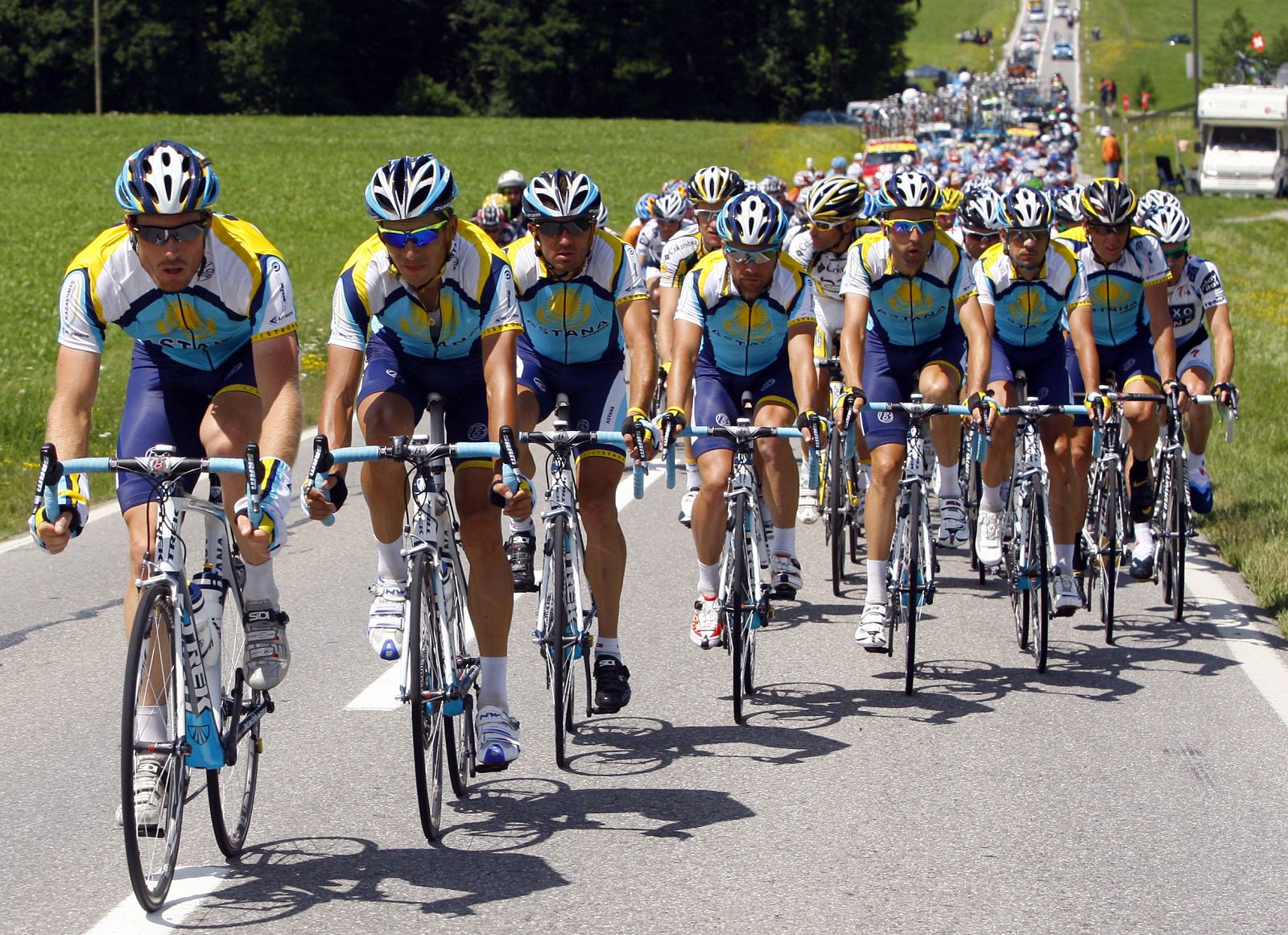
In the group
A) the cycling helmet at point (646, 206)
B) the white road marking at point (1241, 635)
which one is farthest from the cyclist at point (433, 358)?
the cycling helmet at point (646, 206)

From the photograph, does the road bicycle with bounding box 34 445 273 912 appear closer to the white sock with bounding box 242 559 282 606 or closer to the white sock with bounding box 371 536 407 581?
the white sock with bounding box 242 559 282 606

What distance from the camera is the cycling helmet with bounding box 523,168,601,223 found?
23.7 feet

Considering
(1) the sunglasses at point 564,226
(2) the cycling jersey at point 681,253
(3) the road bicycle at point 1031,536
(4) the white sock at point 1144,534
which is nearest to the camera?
(1) the sunglasses at point 564,226

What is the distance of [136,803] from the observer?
4.89 metres

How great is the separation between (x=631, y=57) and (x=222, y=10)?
23600 mm

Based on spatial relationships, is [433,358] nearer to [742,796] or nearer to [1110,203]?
[742,796]

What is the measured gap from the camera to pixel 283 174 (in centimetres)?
5638

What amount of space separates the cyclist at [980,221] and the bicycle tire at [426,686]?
495 centimetres

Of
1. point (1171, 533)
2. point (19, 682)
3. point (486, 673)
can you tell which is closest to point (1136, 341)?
point (1171, 533)

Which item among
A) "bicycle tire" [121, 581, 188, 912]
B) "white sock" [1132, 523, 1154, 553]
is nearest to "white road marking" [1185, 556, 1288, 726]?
"white sock" [1132, 523, 1154, 553]

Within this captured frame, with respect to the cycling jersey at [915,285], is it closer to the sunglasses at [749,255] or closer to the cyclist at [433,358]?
the sunglasses at [749,255]

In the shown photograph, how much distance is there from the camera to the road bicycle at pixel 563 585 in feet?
21.4

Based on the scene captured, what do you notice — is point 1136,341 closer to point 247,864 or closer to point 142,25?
point 247,864

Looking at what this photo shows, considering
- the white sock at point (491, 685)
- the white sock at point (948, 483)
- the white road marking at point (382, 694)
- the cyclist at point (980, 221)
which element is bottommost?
the white road marking at point (382, 694)
